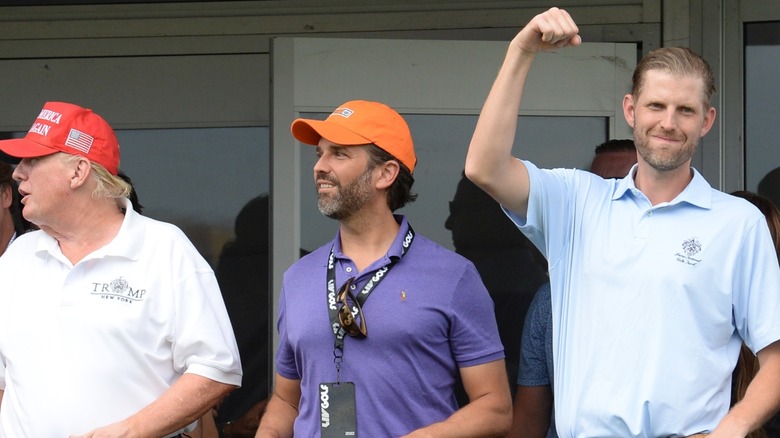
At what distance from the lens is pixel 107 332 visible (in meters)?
3.47

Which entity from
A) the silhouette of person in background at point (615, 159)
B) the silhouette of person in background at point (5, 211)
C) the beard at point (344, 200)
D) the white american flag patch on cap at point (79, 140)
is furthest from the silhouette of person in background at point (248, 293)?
the beard at point (344, 200)

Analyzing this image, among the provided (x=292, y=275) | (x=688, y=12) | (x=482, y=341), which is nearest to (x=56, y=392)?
(x=292, y=275)

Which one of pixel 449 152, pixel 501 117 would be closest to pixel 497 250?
pixel 449 152

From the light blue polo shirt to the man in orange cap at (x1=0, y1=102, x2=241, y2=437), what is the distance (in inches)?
40.5

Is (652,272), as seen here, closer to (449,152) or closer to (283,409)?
(283,409)

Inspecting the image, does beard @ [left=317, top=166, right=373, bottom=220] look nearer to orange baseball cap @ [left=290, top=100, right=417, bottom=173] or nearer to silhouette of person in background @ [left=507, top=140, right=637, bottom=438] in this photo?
orange baseball cap @ [left=290, top=100, right=417, bottom=173]

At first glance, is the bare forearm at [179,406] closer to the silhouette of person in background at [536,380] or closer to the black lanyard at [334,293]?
the black lanyard at [334,293]

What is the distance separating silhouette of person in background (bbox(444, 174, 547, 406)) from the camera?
4.96 meters

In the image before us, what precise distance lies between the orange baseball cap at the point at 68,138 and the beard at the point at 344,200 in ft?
2.16

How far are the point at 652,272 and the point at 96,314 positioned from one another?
4.92ft

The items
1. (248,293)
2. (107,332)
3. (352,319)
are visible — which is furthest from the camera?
(248,293)

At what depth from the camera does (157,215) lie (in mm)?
5504

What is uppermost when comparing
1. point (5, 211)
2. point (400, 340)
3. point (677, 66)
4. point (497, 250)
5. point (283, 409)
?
point (677, 66)

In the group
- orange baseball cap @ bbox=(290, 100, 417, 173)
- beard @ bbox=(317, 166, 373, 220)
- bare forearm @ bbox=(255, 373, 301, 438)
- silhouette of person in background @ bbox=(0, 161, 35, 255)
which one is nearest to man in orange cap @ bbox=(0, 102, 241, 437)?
bare forearm @ bbox=(255, 373, 301, 438)
